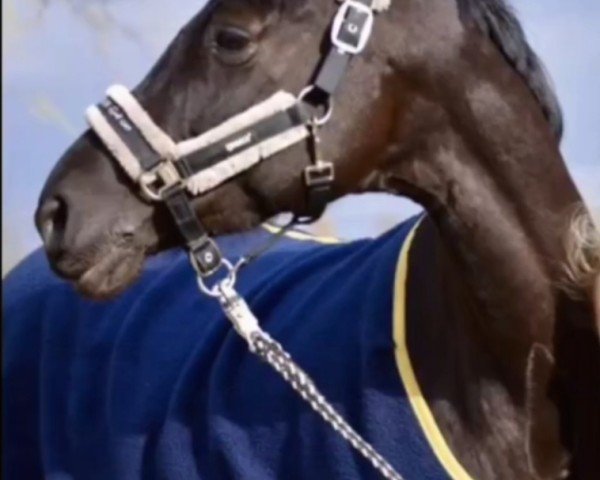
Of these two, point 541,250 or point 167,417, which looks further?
point 167,417

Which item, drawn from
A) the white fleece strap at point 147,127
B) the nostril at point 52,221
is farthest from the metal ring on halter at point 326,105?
the nostril at point 52,221

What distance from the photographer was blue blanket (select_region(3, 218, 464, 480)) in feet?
4.90

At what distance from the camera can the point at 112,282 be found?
1464 mm

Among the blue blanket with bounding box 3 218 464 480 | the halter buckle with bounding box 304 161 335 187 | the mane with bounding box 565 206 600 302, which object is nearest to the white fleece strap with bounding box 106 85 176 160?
the halter buckle with bounding box 304 161 335 187

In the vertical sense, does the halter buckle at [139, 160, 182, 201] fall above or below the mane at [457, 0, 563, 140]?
above

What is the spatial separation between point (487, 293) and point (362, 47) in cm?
25

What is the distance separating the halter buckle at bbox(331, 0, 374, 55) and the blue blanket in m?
0.22

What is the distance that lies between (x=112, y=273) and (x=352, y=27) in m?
0.31

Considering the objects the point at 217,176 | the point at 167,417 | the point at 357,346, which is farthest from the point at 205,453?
the point at 217,176

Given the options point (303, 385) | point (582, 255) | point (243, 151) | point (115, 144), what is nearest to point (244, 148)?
point (243, 151)

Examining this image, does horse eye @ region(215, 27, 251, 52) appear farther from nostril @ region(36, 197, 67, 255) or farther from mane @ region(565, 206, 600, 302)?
mane @ region(565, 206, 600, 302)

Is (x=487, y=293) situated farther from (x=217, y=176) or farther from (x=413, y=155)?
(x=217, y=176)

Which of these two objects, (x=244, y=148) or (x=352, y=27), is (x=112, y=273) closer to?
(x=244, y=148)

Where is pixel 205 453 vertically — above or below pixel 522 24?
below
